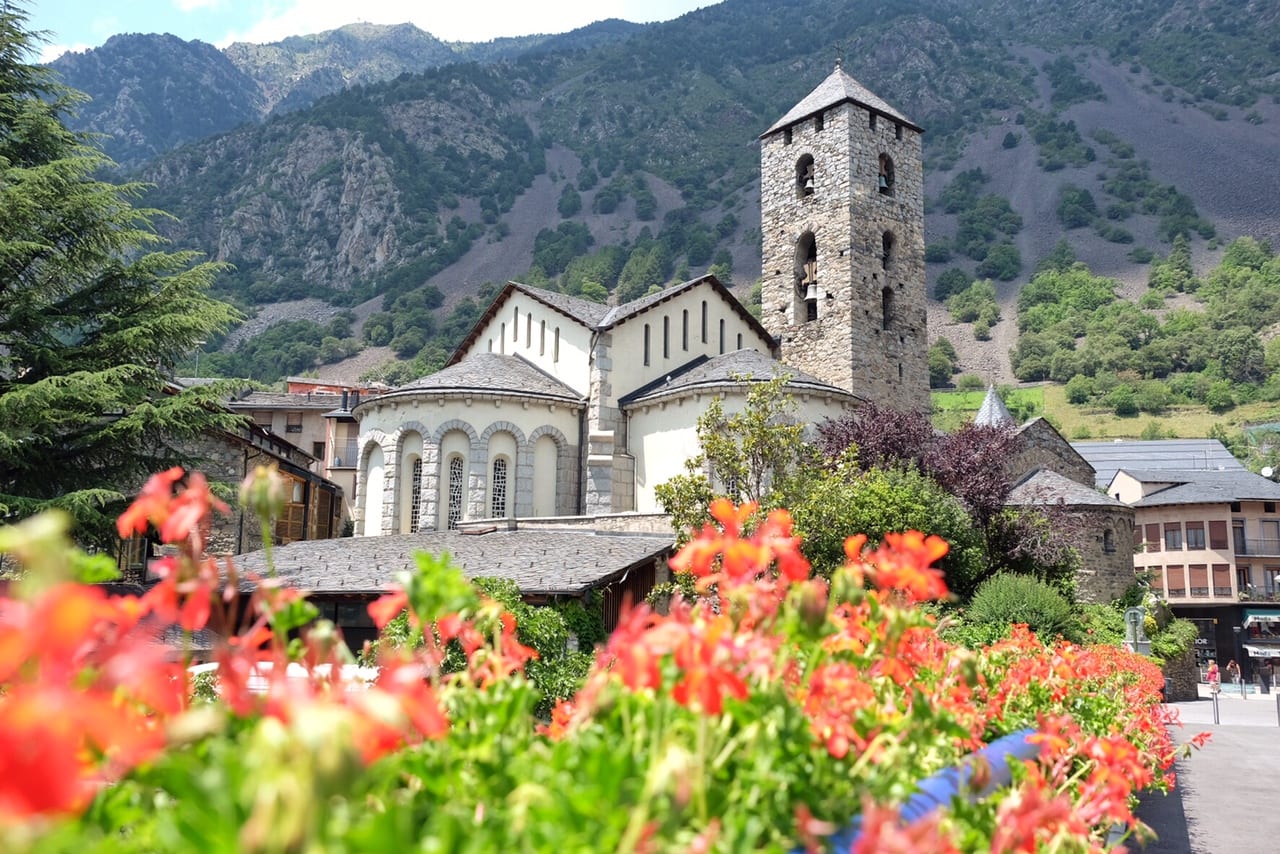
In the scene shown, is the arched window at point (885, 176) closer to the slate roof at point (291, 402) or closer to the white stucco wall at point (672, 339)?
the white stucco wall at point (672, 339)

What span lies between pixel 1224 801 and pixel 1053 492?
67.0 ft

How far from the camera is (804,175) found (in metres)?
36.0


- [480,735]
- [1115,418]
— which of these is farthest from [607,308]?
[1115,418]

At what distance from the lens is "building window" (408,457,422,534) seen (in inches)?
1116

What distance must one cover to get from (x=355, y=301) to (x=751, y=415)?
118432 millimetres

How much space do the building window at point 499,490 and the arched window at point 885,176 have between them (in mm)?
16960

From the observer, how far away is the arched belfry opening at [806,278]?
113 ft

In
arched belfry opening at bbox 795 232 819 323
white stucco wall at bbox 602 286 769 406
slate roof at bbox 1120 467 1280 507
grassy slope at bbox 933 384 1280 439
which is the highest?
grassy slope at bbox 933 384 1280 439

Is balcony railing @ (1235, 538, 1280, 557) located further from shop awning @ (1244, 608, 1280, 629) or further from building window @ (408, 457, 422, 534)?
building window @ (408, 457, 422, 534)

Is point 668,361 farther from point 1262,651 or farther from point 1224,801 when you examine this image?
point 1262,651

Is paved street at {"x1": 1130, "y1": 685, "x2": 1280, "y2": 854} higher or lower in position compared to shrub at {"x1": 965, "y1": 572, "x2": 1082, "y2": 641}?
lower

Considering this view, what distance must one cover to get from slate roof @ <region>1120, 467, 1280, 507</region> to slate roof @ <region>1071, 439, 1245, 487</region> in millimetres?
14716

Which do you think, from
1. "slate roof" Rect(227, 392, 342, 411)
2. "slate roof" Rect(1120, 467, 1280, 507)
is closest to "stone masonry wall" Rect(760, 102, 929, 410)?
"slate roof" Rect(1120, 467, 1280, 507)

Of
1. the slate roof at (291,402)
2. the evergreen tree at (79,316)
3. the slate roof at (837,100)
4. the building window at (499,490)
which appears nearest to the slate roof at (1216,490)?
the slate roof at (837,100)
